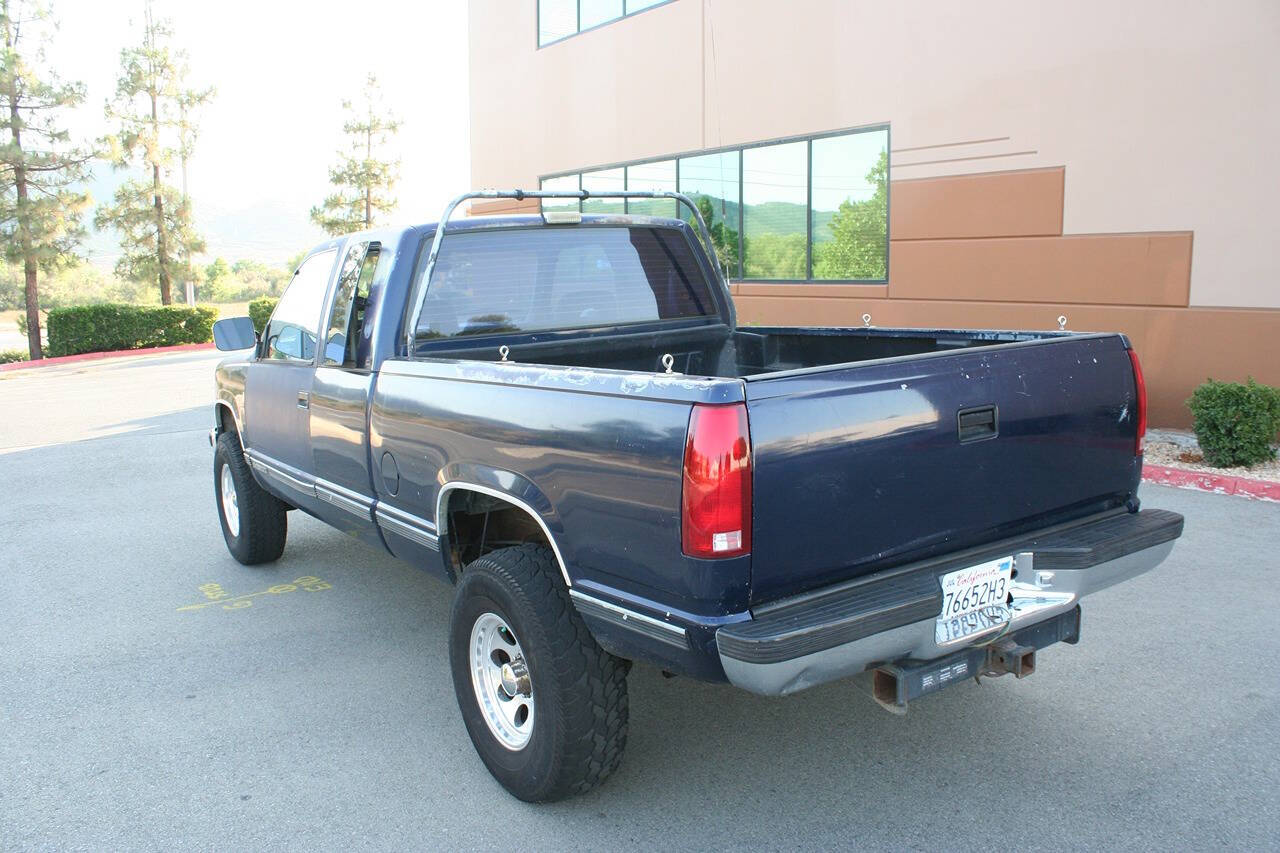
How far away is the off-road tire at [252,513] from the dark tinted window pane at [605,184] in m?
9.65

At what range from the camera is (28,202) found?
1030 inches

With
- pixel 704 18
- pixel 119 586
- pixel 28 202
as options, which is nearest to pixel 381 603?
pixel 119 586

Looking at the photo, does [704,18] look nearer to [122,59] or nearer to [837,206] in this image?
[837,206]

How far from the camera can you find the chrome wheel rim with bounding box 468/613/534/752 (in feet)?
11.6

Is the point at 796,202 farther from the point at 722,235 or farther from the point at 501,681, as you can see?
the point at 501,681

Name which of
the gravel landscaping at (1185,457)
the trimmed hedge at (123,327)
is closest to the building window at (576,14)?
the gravel landscaping at (1185,457)

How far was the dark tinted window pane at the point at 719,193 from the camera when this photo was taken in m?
13.4

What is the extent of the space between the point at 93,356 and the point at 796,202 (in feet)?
67.1

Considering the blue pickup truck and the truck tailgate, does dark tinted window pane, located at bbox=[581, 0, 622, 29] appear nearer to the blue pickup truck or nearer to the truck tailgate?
the blue pickup truck

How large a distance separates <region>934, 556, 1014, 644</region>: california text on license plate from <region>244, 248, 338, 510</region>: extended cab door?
320 cm

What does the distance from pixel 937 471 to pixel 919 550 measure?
0.25 metres

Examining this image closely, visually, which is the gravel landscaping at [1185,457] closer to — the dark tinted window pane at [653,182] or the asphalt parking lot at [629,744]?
the asphalt parking lot at [629,744]

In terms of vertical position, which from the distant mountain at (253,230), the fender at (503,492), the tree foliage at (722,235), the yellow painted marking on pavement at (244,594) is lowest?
the yellow painted marking on pavement at (244,594)

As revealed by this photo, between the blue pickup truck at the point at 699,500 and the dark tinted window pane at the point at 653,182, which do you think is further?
the dark tinted window pane at the point at 653,182
